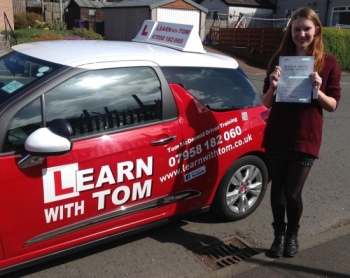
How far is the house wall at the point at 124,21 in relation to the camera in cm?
2633

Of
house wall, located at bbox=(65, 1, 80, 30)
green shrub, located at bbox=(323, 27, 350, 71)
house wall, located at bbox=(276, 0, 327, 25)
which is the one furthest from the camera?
house wall, located at bbox=(65, 1, 80, 30)

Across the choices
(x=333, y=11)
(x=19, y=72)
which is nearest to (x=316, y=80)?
(x=19, y=72)

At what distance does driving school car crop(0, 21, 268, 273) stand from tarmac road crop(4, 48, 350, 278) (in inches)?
10.5

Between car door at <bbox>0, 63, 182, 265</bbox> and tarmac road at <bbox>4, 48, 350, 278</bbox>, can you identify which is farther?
tarmac road at <bbox>4, 48, 350, 278</bbox>

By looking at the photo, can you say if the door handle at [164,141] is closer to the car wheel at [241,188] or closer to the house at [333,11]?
the car wheel at [241,188]

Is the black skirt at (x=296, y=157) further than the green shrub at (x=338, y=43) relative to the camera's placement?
No

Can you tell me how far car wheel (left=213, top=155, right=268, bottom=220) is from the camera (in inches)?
155

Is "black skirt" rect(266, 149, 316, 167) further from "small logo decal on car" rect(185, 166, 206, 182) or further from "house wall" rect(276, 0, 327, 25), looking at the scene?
"house wall" rect(276, 0, 327, 25)

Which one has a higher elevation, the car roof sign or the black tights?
the car roof sign

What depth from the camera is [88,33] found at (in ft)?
79.6

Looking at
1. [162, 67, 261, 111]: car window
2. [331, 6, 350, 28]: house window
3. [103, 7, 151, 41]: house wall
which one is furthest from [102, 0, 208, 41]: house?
[162, 67, 261, 111]: car window

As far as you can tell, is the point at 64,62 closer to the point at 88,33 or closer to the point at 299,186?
the point at 299,186

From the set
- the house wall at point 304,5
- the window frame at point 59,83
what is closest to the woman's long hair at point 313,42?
→ the window frame at point 59,83

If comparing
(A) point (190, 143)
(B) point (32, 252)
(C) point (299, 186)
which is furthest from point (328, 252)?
(B) point (32, 252)
